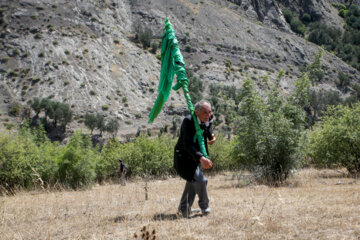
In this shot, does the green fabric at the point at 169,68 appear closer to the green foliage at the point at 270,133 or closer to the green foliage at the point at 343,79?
the green foliage at the point at 270,133

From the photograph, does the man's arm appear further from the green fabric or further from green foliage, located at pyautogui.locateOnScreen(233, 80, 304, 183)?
green foliage, located at pyautogui.locateOnScreen(233, 80, 304, 183)

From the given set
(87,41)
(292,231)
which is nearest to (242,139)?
(292,231)

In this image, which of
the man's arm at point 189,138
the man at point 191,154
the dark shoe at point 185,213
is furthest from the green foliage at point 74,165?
the man's arm at point 189,138

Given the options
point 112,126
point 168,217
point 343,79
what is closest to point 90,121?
point 112,126

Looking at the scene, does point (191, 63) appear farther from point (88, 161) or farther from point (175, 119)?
point (88, 161)

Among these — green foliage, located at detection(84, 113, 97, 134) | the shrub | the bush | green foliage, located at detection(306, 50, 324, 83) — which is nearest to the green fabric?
green foliage, located at detection(306, 50, 324, 83)

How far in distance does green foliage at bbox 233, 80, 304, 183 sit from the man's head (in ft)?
19.4

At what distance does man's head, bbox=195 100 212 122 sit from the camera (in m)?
4.39

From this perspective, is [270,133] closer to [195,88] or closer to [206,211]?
[206,211]

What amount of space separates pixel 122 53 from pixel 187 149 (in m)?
62.0

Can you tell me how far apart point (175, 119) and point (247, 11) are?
6755 cm

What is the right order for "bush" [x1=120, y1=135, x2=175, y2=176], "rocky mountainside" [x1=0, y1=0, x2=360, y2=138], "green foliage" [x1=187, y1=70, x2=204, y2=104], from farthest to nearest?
1. "green foliage" [x1=187, y1=70, x2=204, y2=104]
2. "rocky mountainside" [x1=0, y1=0, x2=360, y2=138]
3. "bush" [x1=120, y1=135, x2=175, y2=176]

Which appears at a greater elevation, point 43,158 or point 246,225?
point 246,225

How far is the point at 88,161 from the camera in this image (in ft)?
42.7
